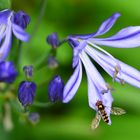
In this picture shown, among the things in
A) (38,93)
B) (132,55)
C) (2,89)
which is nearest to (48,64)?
(2,89)

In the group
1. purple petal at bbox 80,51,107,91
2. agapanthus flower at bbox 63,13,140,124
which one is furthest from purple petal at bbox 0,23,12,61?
purple petal at bbox 80,51,107,91

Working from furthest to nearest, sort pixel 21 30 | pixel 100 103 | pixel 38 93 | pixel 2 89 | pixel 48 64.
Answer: pixel 38 93
pixel 2 89
pixel 48 64
pixel 100 103
pixel 21 30

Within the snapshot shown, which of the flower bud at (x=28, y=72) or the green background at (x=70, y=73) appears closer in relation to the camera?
the flower bud at (x=28, y=72)

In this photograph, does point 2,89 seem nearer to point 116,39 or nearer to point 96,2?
point 116,39

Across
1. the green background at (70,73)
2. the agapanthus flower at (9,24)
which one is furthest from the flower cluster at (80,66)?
the green background at (70,73)

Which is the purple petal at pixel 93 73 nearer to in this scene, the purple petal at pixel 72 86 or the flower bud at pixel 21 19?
the purple petal at pixel 72 86

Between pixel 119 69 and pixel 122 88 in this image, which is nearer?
pixel 119 69
